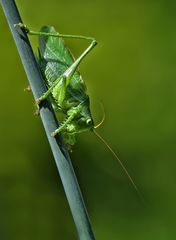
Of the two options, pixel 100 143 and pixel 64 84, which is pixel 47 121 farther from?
pixel 100 143

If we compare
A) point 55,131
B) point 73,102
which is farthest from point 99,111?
point 55,131

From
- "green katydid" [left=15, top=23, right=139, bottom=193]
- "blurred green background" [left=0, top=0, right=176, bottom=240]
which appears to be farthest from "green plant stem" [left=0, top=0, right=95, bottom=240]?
"blurred green background" [left=0, top=0, right=176, bottom=240]

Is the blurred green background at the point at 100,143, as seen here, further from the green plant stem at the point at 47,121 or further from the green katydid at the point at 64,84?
the green plant stem at the point at 47,121

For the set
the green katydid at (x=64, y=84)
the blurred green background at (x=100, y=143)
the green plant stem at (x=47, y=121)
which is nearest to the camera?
the green plant stem at (x=47, y=121)

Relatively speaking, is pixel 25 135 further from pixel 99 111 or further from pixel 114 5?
pixel 114 5

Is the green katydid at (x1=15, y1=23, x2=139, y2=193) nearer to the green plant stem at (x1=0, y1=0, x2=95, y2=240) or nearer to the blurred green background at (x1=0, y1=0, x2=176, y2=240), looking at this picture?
the green plant stem at (x1=0, y1=0, x2=95, y2=240)

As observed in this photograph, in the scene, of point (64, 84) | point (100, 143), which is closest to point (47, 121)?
point (64, 84)

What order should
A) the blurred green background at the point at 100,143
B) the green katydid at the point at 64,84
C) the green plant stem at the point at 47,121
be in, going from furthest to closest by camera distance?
the blurred green background at the point at 100,143, the green katydid at the point at 64,84, the green plant stem at the point at 47,121

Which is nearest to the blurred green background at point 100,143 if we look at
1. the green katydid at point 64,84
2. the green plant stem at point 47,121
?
the green katydid at point 64,84
